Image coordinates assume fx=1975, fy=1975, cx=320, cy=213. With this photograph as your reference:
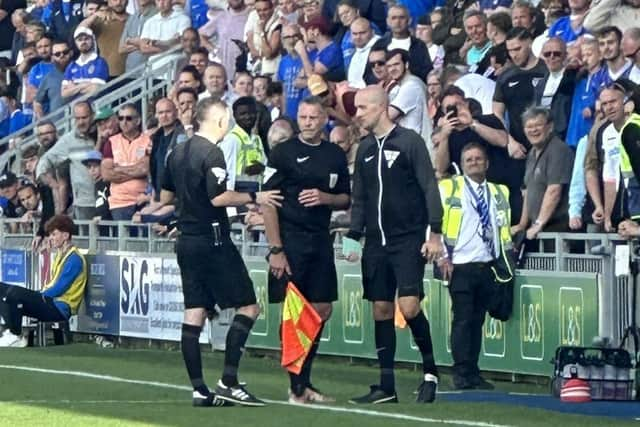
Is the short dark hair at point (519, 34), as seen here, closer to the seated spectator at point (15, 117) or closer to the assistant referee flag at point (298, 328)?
the assistant referee flag at point (298, 328)

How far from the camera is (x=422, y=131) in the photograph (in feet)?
60.8

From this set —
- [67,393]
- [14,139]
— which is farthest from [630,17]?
[14,139]

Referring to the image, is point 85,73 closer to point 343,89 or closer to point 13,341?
point 13,341

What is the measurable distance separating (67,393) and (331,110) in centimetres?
602

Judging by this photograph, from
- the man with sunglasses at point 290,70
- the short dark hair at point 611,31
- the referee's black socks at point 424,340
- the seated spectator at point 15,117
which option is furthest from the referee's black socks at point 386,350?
the seated spectator at point 15,117

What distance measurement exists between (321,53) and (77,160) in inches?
134

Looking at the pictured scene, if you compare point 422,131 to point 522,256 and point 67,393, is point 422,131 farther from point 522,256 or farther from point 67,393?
point 67,393

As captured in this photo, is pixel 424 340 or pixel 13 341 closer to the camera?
pixel 424 340

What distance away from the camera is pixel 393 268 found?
45.2 feet

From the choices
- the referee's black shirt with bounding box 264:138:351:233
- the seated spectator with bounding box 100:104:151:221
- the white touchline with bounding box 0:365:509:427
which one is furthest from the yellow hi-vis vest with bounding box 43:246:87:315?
the referee's black shirt with bounding box 264:138:351:233

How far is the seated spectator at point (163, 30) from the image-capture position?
25016mm

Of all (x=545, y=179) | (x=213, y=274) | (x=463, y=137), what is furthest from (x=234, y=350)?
(x=463, y=137)

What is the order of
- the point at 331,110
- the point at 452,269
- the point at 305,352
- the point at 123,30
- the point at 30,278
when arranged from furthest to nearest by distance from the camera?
the point at 123,30 → the point at 30,278 → the point at 331,110 → the point at 452,269 → the point at 305,352

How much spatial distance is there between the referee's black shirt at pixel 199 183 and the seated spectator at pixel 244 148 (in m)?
4.50
